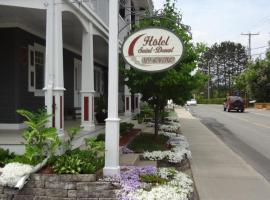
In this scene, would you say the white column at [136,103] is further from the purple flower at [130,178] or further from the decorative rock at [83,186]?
the decorative rock at [83,186]

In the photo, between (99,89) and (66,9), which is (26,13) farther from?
(99,89)

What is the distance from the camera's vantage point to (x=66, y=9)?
11359mm

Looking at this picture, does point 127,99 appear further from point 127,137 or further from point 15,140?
point 15,140

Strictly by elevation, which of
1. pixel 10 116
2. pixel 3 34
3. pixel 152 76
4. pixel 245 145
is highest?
pixel 3 34

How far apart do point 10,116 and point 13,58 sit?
1.60 meters

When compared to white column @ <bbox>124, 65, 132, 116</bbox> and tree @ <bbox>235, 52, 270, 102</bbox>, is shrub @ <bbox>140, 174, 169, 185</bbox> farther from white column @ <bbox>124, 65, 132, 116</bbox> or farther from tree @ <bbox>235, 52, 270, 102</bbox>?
tree @ <bbox>235, 52, 270, 102</bbox>

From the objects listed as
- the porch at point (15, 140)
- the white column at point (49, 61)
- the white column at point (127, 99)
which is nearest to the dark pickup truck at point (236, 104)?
the white column at point (127, 99)

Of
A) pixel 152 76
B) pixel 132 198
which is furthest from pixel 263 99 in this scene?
pixel 132 198

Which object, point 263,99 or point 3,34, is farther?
point 263,99

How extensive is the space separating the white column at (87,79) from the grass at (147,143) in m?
1.45

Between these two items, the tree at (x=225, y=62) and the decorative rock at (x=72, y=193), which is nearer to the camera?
the decorative rock at (x=72, y=193)

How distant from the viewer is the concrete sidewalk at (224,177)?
28.9 feet

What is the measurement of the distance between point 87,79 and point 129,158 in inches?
164

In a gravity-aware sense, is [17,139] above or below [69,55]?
below
